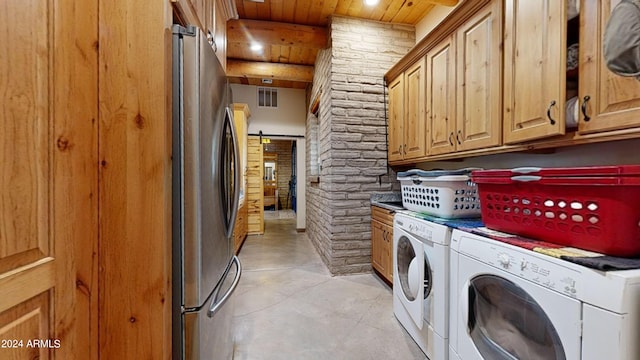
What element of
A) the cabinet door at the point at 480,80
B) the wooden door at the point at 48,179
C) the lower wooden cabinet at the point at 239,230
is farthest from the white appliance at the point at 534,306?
the lower wooden cabinet at the point at 239,230

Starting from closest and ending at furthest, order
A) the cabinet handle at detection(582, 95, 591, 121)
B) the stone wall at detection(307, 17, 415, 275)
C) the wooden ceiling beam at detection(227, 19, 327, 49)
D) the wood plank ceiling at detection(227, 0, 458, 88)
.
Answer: the cabinet handle at detection(582, 95, 591, 121) < the wood plank ceiling at detection(227, 0, 458, 88) < the stone wall at detection(307, 17, 415, 275) < the wooden ceiling beam at detection(227, 19, 327, 49)

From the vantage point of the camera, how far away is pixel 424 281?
162 cm

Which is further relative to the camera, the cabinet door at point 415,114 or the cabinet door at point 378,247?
the cabinet door at point 378,247

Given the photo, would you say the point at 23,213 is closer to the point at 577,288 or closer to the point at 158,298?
the point at 158,298

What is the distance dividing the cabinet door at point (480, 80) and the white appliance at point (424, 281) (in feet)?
2.41

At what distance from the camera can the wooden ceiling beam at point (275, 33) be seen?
3277 mm

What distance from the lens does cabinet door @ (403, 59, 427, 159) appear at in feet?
8.07

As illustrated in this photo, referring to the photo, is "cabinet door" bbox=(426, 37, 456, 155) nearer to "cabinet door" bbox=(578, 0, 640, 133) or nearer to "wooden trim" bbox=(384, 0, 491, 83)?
"wooden trim" bbox=(384, 0, 491, 83)

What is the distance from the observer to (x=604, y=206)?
0.86 metres

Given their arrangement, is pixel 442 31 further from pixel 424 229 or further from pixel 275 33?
pixel 275 33

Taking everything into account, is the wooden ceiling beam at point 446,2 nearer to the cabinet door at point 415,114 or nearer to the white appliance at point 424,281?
the cabinet door at point 415,114

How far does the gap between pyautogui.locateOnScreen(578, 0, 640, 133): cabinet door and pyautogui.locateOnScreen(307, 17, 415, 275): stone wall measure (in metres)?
1.98

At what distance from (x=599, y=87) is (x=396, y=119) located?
1.84m

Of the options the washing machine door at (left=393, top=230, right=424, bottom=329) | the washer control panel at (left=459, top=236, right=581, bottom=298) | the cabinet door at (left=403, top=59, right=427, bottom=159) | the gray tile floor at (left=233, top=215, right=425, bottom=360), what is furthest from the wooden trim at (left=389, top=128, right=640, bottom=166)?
the gray tile floor at (left=233, top=215, right=425, bottom=360)
